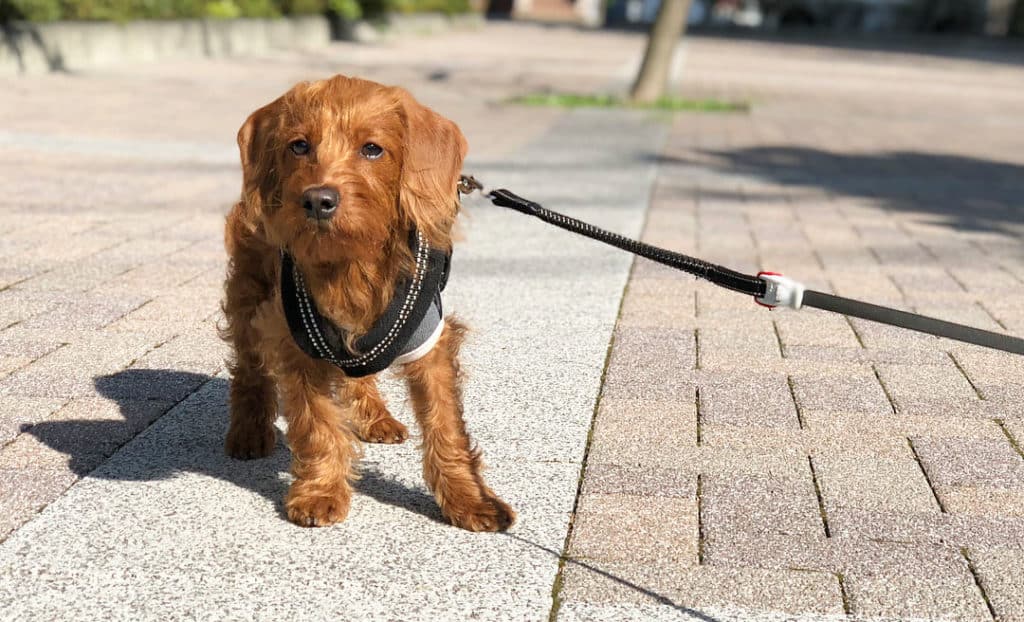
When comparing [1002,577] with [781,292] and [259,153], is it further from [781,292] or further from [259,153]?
[259,153]

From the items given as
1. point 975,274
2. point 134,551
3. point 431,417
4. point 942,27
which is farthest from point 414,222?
point 942,27

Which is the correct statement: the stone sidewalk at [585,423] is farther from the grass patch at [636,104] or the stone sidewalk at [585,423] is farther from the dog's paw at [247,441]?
the grass patch at [636,104]

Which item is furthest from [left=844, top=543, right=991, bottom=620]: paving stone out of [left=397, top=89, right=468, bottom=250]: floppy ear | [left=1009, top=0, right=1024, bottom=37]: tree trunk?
[left=1009, top=0, right=1024, bottom=37]: tree trunk

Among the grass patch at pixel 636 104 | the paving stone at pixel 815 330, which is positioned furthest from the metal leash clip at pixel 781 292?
the grass patch at pixel 636 104

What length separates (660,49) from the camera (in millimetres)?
15609

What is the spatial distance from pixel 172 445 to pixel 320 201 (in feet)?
4.76

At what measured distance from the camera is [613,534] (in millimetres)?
3312

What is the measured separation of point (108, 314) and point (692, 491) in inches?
118

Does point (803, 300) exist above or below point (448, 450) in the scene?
above

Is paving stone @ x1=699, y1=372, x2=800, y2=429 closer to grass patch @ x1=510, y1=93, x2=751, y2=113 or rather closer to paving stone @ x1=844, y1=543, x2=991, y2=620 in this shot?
paving stone @ x1=844, y1=543, x2=991, y2=620

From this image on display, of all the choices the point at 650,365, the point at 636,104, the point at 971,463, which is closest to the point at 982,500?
the point at 971,463

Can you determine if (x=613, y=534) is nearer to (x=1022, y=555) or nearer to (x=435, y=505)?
(x=435, y=505)

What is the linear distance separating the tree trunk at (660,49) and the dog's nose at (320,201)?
13163 mm

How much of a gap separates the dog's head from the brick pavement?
104 cm
